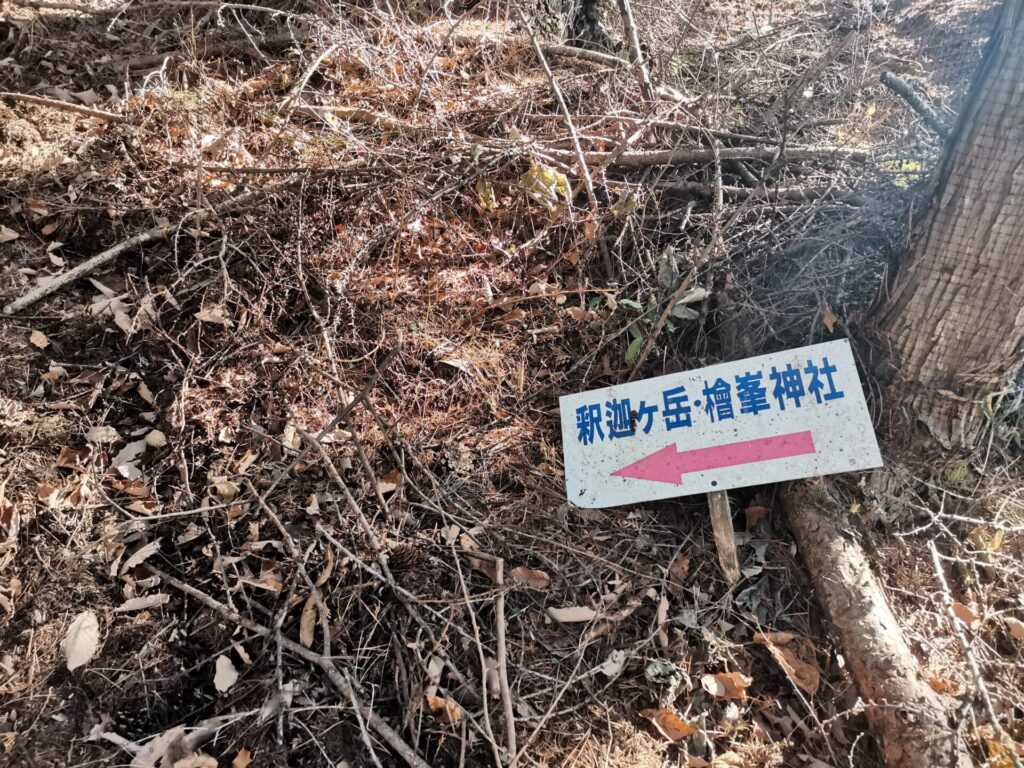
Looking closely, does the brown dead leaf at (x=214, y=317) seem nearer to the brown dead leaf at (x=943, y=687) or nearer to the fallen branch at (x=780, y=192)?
the fallen branch at (x=780, y=192)

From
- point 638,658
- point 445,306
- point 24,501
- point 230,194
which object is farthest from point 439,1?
point 638,658

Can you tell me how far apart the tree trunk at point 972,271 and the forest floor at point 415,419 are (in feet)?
0.49

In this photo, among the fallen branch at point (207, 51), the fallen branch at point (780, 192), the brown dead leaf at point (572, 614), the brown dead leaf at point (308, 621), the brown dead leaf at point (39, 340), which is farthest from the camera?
the fallen branch at point (207, 51)

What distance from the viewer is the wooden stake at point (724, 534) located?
2.31m

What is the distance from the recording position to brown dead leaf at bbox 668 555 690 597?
2.29 meters

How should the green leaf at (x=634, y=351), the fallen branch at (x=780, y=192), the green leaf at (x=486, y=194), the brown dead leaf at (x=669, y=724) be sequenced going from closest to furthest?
the brown dead leaf at (x=669, y=724) < the green leaf at (x=634, y=351) < the fallen branch at (x=780, y=192) < the green leaf at (x=486, y=194)

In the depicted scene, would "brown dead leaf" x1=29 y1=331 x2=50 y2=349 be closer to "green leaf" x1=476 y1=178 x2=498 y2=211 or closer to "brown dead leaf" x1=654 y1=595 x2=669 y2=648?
"green leaf" x1=476 y1=178 x2=498 y2=211

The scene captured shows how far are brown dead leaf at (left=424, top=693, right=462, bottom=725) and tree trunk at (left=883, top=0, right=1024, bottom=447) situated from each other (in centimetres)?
202

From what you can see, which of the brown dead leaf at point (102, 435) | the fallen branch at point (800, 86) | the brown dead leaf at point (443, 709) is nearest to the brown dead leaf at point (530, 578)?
the brown dead leaf at point (443, 709)

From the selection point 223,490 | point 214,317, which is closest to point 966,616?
point 223,490

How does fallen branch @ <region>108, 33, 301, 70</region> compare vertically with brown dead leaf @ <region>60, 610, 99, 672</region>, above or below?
above

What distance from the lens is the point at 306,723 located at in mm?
1946

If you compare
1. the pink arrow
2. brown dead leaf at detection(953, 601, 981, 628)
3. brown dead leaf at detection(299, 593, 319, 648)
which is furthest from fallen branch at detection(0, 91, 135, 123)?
brown dead leaf at detection(953, 601, 981, 628)

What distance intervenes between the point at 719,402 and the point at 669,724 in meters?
1.14
